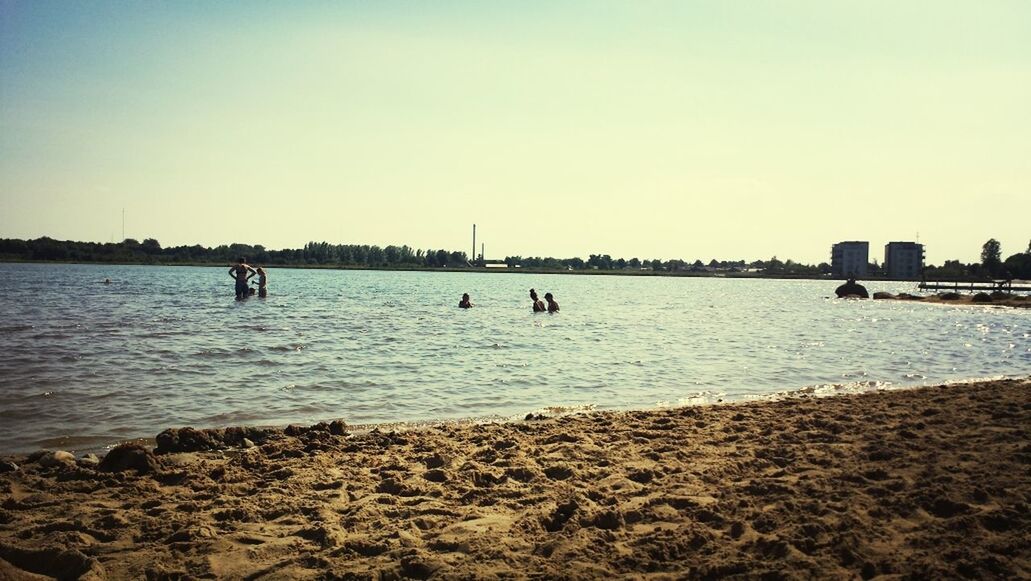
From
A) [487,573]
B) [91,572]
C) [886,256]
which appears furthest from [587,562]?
Answer: [886,256]

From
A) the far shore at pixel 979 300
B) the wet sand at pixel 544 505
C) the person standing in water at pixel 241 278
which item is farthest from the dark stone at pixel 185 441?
the far shore at pixel 979 300

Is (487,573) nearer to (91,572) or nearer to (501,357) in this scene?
(91,572)

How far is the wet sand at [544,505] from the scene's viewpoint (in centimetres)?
408

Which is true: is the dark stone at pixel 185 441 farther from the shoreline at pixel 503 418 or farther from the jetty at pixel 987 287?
the jetty at pixel 987 287

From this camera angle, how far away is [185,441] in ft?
23.7

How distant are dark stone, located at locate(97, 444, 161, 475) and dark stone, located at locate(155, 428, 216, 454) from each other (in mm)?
681

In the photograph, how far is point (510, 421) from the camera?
A: 9.31m

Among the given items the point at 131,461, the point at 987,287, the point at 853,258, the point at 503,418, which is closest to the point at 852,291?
the point at 987,287

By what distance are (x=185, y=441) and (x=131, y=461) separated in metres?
0.95

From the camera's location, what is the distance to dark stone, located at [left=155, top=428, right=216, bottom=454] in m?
7.13

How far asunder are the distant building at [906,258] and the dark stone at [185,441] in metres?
183

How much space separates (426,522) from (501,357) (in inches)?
446

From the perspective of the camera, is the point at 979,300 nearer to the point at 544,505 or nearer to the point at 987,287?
the point at 987,287

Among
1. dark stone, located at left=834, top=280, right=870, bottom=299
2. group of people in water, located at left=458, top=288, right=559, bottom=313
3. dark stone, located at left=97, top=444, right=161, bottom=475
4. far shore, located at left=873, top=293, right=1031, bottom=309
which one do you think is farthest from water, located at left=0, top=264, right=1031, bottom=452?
dark stone, located at left=834, top=280, right=870, bottom=299
